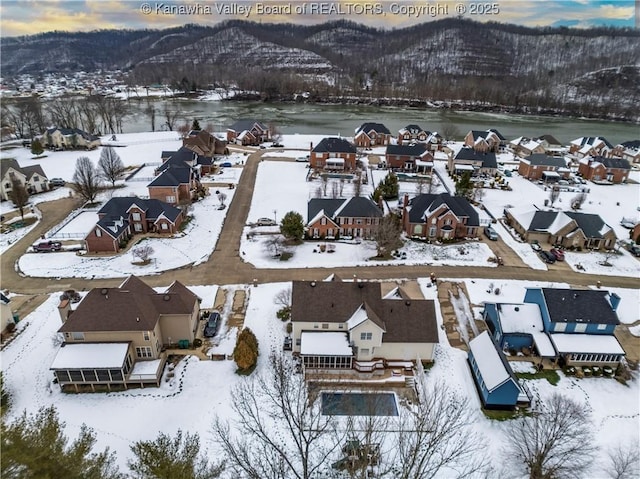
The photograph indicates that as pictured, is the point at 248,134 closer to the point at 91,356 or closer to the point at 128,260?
the point at 128,260

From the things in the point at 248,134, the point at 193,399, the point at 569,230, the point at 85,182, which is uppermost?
the point at 248,134

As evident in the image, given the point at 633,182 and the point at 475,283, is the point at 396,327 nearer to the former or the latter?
the point at 475,283

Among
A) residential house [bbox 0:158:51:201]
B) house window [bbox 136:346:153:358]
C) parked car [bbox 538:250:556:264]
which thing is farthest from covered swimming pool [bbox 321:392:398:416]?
residential house [bbox 0:158:51:201]

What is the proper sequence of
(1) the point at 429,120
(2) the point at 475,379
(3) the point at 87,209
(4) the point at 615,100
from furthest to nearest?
(4) the point at 615,100 < (1) the point at 429,120 < (3) the point at 87,209 < (2) the point at 475,379

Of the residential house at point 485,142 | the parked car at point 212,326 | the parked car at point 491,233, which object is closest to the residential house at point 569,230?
the parked car at point 491,233

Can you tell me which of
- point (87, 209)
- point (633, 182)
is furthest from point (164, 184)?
point (633, 182)

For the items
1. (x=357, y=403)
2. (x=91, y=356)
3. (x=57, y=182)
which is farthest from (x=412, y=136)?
(x=91, y=356)

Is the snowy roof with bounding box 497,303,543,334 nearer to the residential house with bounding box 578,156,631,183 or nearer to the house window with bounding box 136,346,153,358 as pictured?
the house window with bounding box 136,346,153,358

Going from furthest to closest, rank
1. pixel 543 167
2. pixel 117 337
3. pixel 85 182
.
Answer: pixel 543 167, pixel 85 182, pixel 117 337
